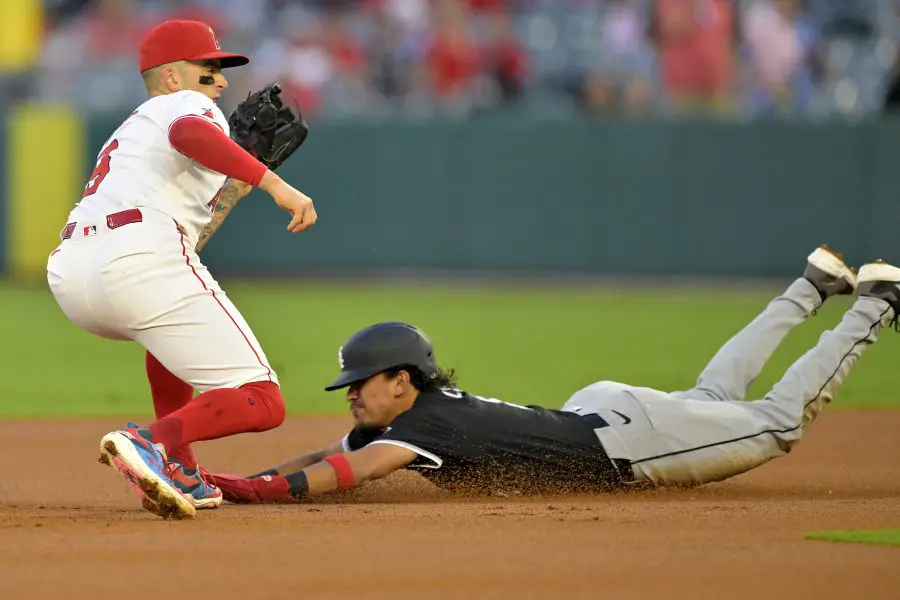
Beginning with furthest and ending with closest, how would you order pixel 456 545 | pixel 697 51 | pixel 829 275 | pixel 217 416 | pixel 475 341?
pixel 697 51
pixel 475 341
pixel 829 275
pixel 217 416
pixel 456 545

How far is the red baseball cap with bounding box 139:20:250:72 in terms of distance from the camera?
4855mm

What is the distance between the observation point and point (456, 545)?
163 inches

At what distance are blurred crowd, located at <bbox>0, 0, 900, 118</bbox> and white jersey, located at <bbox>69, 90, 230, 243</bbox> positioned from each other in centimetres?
1119

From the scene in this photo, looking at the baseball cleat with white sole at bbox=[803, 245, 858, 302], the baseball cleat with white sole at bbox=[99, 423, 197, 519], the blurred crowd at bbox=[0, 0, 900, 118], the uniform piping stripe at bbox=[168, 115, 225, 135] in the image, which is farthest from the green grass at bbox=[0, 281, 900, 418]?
the uniform piping stripe at bbox=[168, 115, 225, 135]

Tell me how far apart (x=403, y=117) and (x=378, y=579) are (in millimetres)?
12697

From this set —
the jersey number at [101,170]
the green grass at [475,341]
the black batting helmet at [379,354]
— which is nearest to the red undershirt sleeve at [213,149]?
the jersey number at [101,170]

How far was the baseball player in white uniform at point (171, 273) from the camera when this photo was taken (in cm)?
448

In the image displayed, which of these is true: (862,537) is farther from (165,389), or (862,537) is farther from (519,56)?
(519,56)

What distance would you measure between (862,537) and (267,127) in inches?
92.6

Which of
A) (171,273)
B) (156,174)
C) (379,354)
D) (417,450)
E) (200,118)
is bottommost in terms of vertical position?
(417,450)

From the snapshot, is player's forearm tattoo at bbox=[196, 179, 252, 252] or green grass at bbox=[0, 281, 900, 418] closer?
player's forearm tattoo at bbox=[196, 179, 252, 252]

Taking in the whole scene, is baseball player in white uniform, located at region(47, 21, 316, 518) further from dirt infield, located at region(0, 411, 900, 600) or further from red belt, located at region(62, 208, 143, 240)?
dirt infield, located at region(0, 411, 900, 600)

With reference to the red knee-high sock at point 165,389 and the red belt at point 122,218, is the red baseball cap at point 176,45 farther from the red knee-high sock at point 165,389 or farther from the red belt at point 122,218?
the red knee-high sock at point 165,389

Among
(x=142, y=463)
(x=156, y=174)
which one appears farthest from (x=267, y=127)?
(x=142, y=463)
